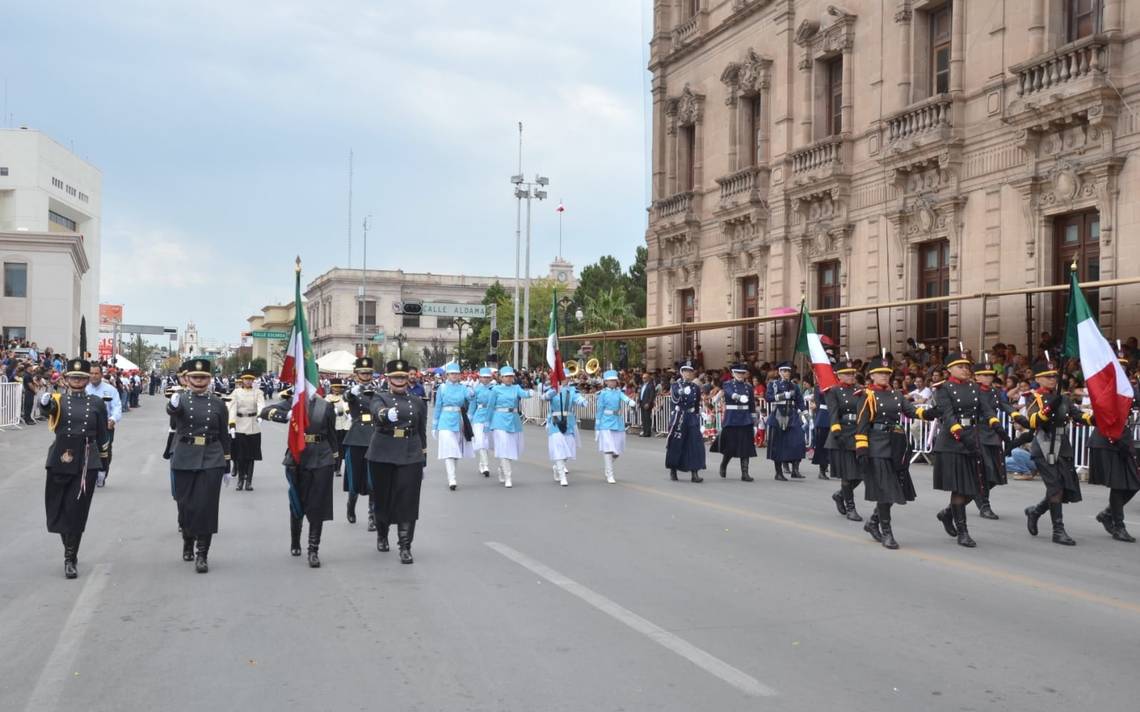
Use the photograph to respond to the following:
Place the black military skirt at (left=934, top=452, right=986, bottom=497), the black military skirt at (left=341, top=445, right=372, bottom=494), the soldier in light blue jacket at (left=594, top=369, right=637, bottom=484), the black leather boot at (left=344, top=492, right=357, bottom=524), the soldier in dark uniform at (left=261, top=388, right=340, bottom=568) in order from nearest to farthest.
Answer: the soldier in dark uniform at (left=261, top=388, right=340, bottom=568), the black military skirt at (left=934, top=452, right=986, bottom=497), the black military skirt at (left=341, top=445, right=372, bottom=494), the black leather boot at (left=344, top=492, right=357, bottom=524), the soldier in light blue jacket at (left=594, top=369, right=637, bottom=484)

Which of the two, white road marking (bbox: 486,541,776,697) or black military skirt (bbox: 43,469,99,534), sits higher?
black military skirt (bbox: 43,469,99,534)

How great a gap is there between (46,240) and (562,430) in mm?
55403

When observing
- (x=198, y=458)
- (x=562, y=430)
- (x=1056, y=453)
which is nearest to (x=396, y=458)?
(x=198, y=458)

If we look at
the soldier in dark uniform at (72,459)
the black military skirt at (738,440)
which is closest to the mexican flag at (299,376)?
the soldier in dark uniform at (72,459)

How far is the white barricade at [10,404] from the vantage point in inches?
1171

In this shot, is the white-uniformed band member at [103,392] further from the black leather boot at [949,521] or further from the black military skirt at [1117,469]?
the black military skirt at [1117,469]

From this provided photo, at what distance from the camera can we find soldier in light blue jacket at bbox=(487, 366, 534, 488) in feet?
54.9

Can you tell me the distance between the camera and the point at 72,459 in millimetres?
9234

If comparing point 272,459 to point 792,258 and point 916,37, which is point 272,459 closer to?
point 792,258

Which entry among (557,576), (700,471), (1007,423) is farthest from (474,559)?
(1007,423)

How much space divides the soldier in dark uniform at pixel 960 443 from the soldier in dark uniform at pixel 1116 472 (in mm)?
1125

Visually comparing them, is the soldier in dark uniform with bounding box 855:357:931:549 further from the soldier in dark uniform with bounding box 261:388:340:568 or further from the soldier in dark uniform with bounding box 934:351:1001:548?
the soldier in dark uniform with bounding box 261:388:340:568

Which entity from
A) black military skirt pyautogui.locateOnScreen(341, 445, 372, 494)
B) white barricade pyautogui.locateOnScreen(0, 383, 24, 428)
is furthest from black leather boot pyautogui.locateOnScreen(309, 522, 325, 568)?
white barricade pyautogui.locateOnScreen(0, 383, 24, 428)

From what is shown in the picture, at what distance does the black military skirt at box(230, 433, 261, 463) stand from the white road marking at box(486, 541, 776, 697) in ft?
25.0
